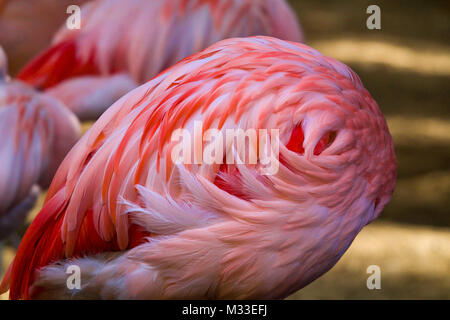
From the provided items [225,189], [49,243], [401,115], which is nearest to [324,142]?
[225,189]

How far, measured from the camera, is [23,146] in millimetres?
914

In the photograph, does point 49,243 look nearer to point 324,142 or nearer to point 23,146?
point 23,146

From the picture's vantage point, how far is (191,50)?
0.94m

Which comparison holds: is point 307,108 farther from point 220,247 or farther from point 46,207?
point 46,207

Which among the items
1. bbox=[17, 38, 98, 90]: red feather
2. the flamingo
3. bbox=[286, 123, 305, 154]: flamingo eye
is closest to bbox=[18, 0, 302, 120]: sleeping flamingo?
bbox=[17, 38, 98, 90]: red feather

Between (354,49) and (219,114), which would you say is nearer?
(219,114)

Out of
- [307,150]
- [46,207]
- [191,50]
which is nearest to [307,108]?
[307,150]

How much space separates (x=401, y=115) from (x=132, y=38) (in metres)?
0.47

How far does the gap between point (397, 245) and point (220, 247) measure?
357 millimetres

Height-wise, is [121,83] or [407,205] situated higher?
[121,83]

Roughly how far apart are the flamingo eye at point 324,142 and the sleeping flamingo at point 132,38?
0.26 meters

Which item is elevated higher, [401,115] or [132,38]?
[132,38]

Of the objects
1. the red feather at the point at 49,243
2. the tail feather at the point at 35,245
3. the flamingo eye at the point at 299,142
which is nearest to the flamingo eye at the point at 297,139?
the flamingo eye at the point at 299,142

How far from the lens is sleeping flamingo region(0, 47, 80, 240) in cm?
90
